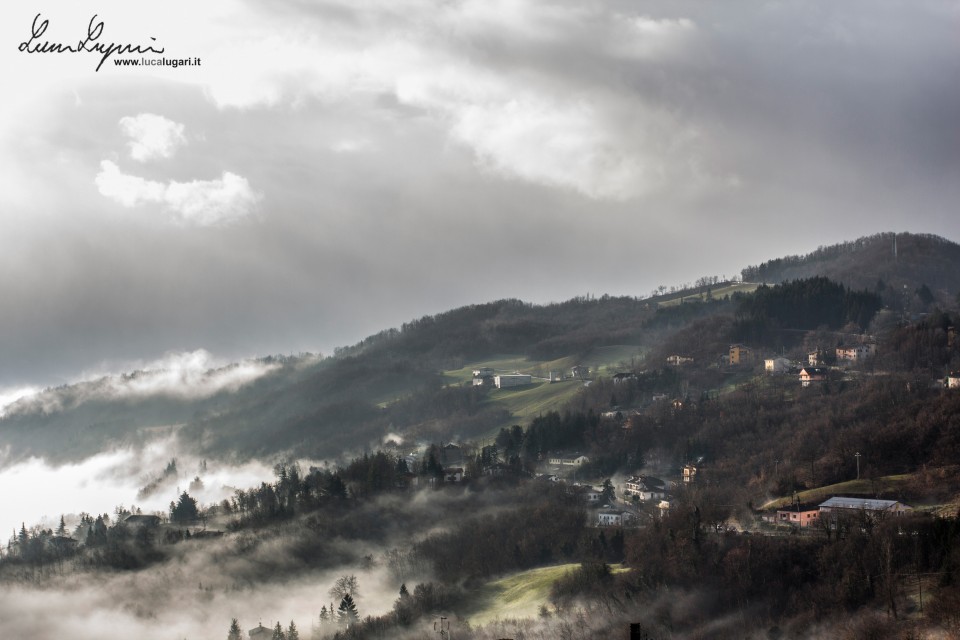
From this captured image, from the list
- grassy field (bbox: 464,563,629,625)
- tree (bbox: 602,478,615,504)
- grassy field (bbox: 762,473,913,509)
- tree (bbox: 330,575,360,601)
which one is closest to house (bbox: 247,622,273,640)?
tree (bbox: 330,575,360,601)

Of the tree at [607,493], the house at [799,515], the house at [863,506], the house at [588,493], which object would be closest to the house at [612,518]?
the house at [588,493]

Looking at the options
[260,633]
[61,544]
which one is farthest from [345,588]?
[61,544]

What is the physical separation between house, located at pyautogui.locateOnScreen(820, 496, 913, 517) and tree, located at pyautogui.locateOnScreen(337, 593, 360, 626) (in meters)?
56.8

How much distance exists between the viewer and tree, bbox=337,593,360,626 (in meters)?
140

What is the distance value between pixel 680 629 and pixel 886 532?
24.0 m

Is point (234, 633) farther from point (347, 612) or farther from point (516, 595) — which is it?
point (516, 595)

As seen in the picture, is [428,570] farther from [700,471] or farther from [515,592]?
[700,471]

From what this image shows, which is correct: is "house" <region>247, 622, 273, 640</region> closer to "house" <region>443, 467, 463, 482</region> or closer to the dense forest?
the dense forest

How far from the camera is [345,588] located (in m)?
153

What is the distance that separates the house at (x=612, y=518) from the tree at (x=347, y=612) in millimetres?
35988

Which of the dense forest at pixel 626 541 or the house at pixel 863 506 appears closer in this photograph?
the dense forest at pixel 626 541

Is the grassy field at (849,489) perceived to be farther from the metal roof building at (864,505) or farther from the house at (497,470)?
the house at (497,470)

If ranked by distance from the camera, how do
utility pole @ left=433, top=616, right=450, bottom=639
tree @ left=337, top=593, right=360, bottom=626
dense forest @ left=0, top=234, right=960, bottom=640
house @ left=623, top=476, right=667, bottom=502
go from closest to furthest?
dense forest @ left=0, top=234, right=960, bottom=640
utility pole @ left=433, top=616, right=450, bottom=639
tree @ left=337, top=593, right=360, bottom=626
house @ left=623, top=476, right=667, bottom=502

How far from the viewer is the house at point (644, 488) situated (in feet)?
561
